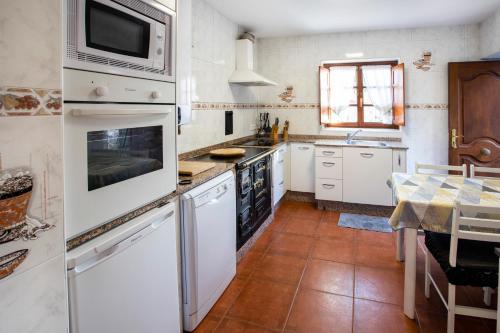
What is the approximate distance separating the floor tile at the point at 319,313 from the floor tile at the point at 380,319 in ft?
0.18

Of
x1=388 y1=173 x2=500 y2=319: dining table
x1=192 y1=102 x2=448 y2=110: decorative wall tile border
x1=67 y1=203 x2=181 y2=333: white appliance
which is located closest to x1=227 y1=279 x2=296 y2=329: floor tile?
x1=67 y1=203 x2=181 y2=333: white appliance

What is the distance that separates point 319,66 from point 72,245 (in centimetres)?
432

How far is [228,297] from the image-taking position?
93.1 inches

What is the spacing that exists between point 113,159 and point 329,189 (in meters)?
3.44

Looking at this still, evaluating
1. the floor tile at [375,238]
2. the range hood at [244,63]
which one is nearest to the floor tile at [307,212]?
the floor tile at [375,238]

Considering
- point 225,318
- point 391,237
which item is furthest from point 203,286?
point 391,237

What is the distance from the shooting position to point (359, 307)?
88.0 inches

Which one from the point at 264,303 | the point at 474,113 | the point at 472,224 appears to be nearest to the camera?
the point at 472,224

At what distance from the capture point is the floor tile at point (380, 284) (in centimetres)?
235

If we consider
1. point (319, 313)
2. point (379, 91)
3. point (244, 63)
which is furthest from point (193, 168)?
point (379, 91)

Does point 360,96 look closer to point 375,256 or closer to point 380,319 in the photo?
point 375,256

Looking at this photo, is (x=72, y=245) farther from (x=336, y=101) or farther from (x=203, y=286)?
(x=336, y=101)

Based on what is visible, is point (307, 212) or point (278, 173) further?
point (307, 212)

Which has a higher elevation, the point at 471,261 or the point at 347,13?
the point at 347,13
